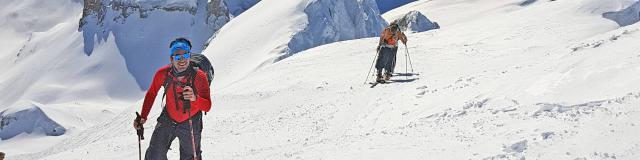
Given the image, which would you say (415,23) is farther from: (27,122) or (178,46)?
(178,46)

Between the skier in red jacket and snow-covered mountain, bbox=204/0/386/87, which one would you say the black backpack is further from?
snow-covered mountain, bbox=204/0/386/87

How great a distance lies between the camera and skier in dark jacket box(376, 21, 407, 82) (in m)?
15.0

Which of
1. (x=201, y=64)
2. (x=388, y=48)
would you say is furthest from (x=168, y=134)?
(x=388, y=48)

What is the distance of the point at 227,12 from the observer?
254 ft

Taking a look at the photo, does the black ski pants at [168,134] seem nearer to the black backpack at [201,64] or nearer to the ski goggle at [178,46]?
the black backpack at [201,64]

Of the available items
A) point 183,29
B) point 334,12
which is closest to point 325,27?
point 334,12

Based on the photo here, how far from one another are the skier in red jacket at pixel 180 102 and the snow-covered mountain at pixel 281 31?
30.0m

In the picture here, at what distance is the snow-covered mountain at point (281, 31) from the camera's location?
129ft

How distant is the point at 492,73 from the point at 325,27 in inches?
1337

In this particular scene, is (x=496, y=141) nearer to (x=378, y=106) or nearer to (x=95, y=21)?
(x=378, y=106)

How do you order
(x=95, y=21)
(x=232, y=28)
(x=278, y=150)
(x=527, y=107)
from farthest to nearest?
(x=95, y=21) < (x=232, y=28) < (x=278, y=150) < (x=527, y=107)

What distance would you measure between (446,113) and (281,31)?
34.3 m

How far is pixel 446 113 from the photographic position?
864cm

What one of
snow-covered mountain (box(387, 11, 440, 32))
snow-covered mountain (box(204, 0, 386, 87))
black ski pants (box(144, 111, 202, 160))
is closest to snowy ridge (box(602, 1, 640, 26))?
snow-covered mountain (box(204, 0, 386, 87))
